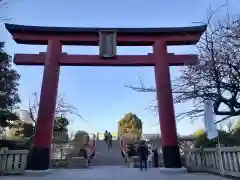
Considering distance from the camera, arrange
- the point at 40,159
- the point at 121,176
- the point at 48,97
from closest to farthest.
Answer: the point at 121,176 → the point at 40,159 → the point at 48,97

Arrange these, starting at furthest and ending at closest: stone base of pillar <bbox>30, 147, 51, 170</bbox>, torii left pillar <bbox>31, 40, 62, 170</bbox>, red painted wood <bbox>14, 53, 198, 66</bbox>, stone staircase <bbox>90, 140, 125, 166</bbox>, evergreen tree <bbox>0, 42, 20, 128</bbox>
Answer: stone staircase <bbox>90, 140, 125, 166</bbox>
evergreen tree <bbox>0, 42, 20, 128</bbox>
red painted wood <bbox>14, 53, 198, 66</bbox>
torii left pillar <bbox>31, 40, 62, 170</bbox>
stone base of pillar <bbox>30, 147, 51, 170</bbox>

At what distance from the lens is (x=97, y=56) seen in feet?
40.1

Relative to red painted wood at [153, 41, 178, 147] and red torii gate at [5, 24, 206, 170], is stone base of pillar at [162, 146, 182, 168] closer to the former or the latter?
red painted wood at [153, 41, 178, 147]

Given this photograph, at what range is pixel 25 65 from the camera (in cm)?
1223

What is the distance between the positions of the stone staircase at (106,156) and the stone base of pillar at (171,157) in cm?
717

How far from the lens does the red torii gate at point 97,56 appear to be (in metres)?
10.9

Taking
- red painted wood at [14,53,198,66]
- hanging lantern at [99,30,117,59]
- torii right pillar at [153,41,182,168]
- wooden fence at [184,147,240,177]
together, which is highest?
hanging lantern at [99,30,117,59]

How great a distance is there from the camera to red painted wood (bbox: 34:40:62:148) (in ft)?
34.6

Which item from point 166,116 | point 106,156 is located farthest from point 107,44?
point 106,156

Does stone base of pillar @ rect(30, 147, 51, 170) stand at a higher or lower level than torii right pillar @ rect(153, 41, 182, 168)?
lower

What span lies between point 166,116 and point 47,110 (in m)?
5.54

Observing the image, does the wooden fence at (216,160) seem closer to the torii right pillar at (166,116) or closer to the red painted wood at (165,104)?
the torii right pillar at (166,116)

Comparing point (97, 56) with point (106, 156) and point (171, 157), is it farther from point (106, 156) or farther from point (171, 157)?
point (106, 156)

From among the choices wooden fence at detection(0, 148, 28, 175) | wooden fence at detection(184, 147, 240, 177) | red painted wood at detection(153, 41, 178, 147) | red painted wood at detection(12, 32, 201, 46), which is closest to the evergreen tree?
red painted wood at detection(12, 32, 201, 46)
